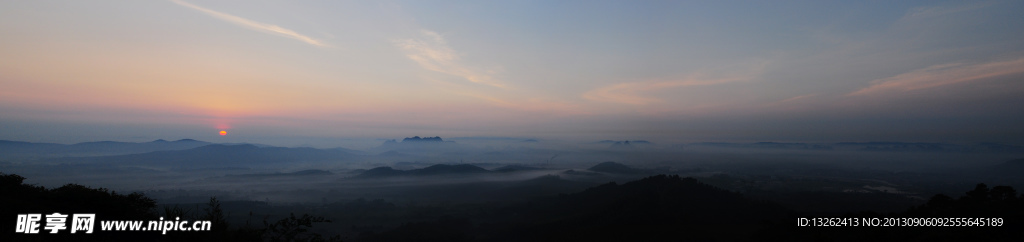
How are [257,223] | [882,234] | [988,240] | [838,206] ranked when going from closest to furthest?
[988,240]
[882,234]
[257,223]
[838,206]

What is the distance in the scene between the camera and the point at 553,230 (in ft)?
265

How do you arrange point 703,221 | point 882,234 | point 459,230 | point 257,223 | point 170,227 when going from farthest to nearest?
point 257,223 → point 459,230 → point 703,221 → point 882,234 → point 170,227

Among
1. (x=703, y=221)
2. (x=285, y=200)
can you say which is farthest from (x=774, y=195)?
(x=285, y=200)

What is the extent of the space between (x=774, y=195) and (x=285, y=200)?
718 feet

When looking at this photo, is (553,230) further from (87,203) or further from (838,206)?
(838,206)

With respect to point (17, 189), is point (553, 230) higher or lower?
lower

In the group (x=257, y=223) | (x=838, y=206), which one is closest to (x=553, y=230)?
(x=257, y=223)

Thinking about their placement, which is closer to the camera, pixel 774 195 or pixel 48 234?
pixel 48 234

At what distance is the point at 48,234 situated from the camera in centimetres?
1784

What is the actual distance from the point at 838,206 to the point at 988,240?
13716 centimetres

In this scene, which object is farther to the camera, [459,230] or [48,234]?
[459,230]

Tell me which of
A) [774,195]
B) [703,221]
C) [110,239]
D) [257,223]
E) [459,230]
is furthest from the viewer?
[774,195]

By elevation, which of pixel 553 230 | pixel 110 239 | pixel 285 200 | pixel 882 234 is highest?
pixel 110 239

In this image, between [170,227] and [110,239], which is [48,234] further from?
[170,227]
